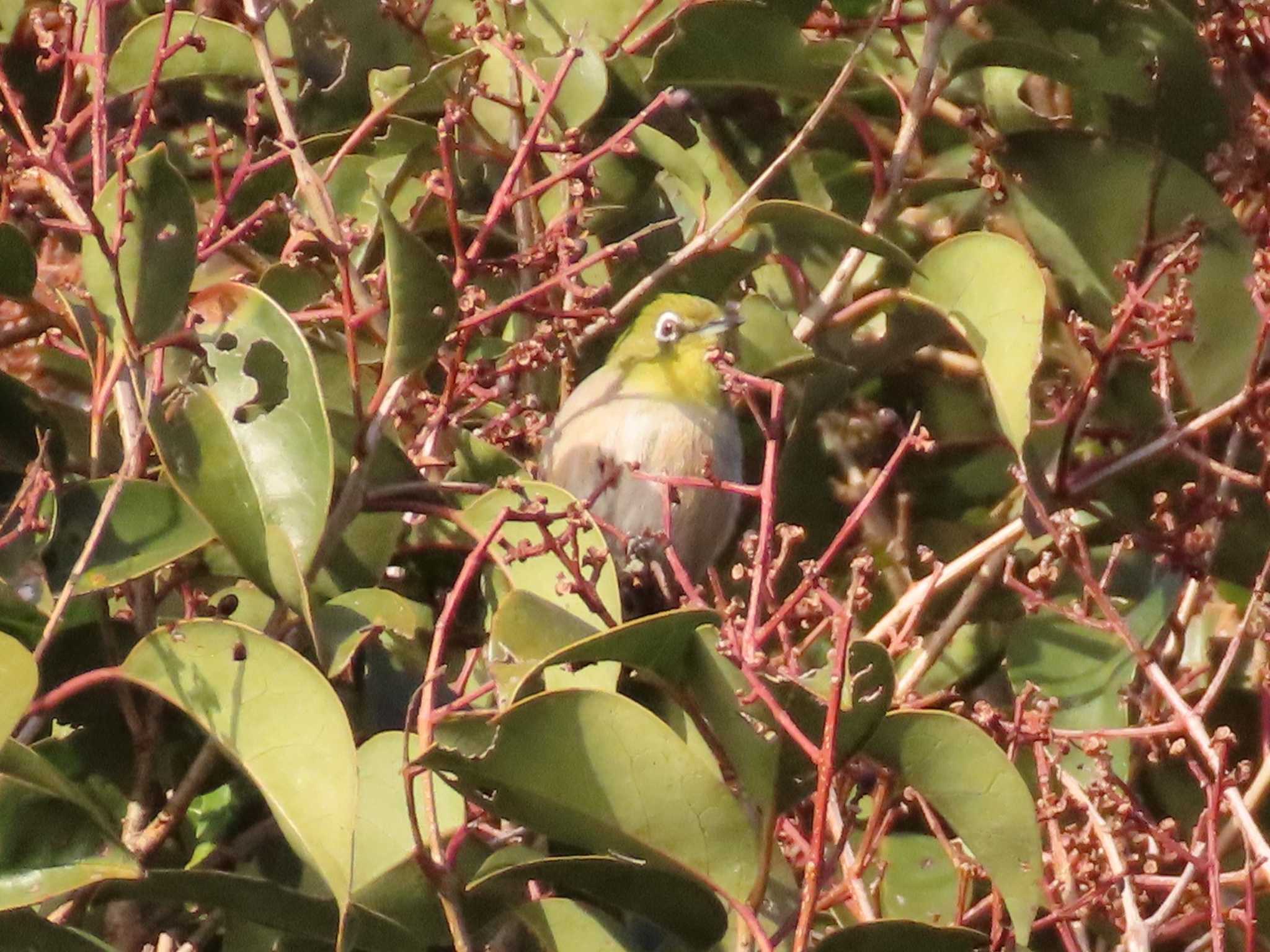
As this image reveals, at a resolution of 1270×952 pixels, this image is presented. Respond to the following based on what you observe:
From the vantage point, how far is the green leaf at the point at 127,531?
79.7 inches

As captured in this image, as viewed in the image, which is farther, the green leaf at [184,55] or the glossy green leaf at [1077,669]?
the green leaf at [184,55]

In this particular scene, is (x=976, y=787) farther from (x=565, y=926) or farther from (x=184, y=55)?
(x=184, y=55)

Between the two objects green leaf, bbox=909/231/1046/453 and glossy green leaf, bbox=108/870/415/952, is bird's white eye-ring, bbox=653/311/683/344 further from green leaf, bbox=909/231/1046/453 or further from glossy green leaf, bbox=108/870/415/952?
glossy green leaf, bbox=108/870/415/952

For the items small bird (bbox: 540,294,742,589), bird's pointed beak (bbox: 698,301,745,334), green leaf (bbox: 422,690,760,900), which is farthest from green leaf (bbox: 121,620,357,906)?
small bird (bbox: 540,294,742,589)

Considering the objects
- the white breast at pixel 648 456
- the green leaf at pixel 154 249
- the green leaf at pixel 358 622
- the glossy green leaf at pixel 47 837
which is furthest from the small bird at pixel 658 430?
the glossy green leaf at pixel 47 837

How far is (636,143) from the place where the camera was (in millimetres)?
2670

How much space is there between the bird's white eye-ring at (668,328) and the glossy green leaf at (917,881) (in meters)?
1.34

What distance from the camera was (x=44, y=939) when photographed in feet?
6.01

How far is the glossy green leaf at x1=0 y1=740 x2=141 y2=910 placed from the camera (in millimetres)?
1773

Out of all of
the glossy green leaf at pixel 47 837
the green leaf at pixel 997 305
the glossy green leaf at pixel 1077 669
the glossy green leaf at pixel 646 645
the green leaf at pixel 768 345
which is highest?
the green leaf at pixel 997 305

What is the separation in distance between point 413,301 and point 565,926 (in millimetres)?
682

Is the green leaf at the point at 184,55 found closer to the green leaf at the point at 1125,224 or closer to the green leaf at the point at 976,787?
the green leaf at the point at 1125,224

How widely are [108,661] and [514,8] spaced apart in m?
1.22

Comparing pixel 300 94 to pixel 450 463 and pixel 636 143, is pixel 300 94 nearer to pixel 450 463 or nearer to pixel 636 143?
pixel 636 143
